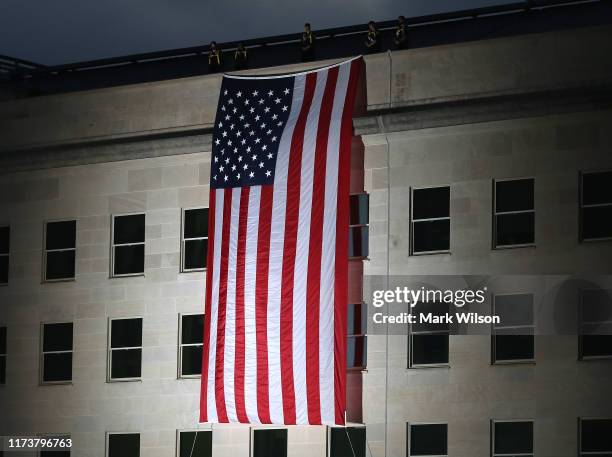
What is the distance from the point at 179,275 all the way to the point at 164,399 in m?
4.01

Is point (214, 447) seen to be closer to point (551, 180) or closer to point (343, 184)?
point (343, 184)

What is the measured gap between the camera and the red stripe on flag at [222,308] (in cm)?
5016

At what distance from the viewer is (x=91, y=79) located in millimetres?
61156

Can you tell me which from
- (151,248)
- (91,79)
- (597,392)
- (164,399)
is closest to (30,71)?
(91,79)

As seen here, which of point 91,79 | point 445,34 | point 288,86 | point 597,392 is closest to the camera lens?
point 597,392

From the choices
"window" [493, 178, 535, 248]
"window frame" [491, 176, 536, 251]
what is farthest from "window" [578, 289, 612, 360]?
"window" [493, 178, 535, 248]

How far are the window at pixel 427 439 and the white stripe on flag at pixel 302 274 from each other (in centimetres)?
320

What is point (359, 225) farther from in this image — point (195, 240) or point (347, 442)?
point (347, 442)

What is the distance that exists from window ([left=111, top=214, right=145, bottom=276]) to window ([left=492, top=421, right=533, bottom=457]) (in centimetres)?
1369

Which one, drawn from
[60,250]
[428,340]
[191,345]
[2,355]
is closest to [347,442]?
[428,340]

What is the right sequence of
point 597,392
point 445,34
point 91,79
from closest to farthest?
point 597,392
point 445,34
point 91,79

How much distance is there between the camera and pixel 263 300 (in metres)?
49.8

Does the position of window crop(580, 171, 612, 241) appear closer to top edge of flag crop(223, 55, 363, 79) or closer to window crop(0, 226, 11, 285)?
top edge of flag crop(223, 55, 363, 79)

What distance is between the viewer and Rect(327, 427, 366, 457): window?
4991cm
